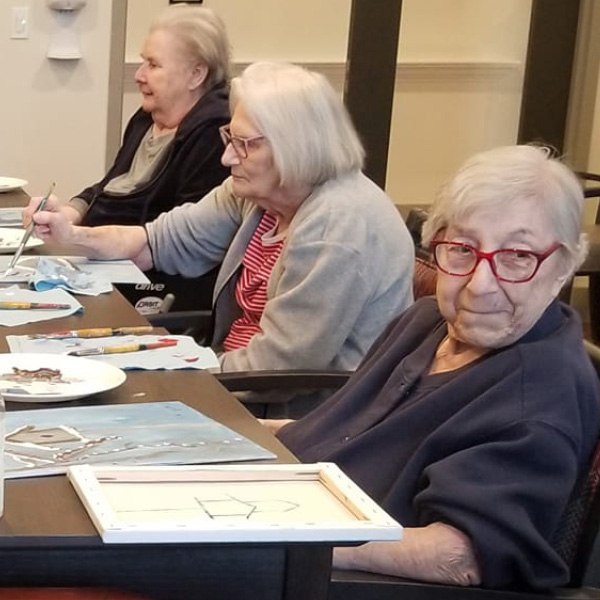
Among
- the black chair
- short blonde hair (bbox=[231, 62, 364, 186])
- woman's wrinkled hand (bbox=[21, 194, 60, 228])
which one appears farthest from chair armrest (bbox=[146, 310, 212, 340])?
the black chair

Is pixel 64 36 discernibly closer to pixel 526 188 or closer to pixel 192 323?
pixel 192 323

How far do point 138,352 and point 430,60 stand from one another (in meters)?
4.18

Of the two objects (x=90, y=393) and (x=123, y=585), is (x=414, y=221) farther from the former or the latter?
(x=123, y=585)

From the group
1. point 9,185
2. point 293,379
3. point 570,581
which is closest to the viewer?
point 570,581

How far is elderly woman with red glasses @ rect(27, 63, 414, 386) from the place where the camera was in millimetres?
2359

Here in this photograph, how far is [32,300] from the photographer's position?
235cm

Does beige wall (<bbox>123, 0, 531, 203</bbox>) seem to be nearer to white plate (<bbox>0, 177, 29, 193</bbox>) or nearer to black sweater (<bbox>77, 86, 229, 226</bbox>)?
white plate (<bbox>0, 177, 29, 193</bbox>)

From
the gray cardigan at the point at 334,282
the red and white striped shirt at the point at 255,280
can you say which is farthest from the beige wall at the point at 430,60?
the gray cardigan at the point at 334,282

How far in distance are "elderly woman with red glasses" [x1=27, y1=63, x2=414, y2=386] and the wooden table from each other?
1.02m

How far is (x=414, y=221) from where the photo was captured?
3.54 metres

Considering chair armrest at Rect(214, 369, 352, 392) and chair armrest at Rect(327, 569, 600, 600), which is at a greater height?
chair armrest at Rect(214, 369, 352, 392)

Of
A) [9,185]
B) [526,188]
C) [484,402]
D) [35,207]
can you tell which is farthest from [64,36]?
[484,402]

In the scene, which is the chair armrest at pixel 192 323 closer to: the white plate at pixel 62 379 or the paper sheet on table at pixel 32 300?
the paper sheet on table at pixel 32 300

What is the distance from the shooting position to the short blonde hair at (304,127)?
2.44m
